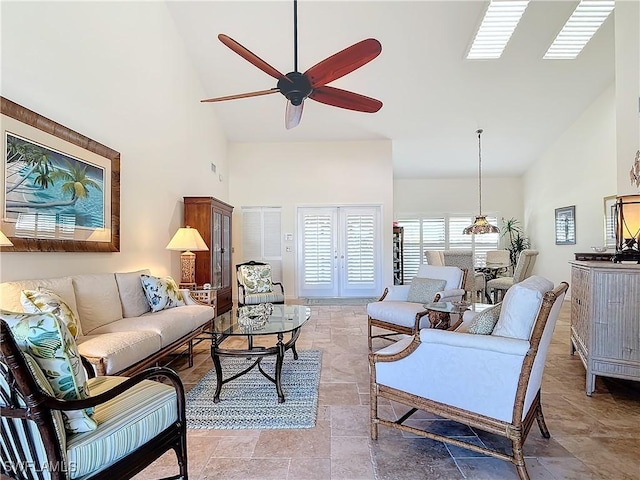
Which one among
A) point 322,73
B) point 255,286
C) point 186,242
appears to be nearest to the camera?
point 322,73

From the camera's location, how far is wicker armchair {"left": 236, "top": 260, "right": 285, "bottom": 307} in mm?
5070

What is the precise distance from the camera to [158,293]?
3.43 m

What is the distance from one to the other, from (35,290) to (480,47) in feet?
17.9

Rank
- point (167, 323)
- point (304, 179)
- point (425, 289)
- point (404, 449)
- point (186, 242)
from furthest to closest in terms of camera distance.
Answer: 1. point (304, 179)
2. point (186, 242)
3. point (425, 289)
4. point (167, 323)
5. point (404, 449)

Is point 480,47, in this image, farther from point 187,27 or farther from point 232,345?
point 232,345

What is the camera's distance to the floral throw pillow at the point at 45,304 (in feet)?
6.07

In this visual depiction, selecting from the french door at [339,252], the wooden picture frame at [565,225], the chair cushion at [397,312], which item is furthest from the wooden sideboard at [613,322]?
the french door at [339,252]

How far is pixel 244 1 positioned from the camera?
13.8 ft

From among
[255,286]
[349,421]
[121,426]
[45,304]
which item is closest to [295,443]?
[349,421]

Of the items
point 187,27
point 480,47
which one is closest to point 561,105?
point 480,47

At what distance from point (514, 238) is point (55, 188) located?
924 cm

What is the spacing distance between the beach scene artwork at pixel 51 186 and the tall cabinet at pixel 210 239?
5.76 ft

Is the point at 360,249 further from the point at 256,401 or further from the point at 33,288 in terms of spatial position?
the point at 33,288

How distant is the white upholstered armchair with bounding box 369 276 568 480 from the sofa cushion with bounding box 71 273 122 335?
2.37 m
